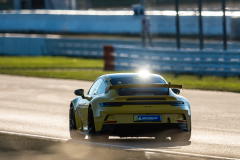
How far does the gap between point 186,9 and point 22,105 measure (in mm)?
15994

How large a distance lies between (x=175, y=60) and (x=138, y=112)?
17.5 m

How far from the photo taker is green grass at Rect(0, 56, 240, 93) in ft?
72.5

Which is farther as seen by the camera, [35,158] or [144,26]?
[144,26]

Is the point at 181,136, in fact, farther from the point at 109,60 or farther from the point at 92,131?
the point at 109,60

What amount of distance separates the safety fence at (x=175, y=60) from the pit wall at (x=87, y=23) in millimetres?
5924

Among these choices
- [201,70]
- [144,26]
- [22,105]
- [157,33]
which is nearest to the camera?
[22,105]

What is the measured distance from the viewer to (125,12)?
42.0 m

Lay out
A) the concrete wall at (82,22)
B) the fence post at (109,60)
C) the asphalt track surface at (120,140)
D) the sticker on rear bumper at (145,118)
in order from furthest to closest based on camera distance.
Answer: the concrete wall at (82,22), the fence post at (109,60), the sticker on rear bumper at (145,118), the asphalt track surface at (120,140)

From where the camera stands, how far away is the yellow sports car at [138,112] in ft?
30.0

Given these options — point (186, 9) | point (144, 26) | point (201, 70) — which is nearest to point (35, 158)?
point (201, 70)

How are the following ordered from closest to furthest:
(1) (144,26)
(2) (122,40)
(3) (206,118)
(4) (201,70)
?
(3) (206,118)
(4) (201,70)
(1) (144,26)
(2) (122,40)

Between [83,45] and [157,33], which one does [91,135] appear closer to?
[157,33]

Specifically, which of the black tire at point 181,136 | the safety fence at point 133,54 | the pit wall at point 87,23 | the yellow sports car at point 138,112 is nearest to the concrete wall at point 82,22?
the pit wall at point 87,23

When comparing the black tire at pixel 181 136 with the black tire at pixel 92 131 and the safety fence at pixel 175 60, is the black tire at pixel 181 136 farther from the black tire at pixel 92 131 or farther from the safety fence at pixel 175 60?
the safety fence at pixel 175 60
